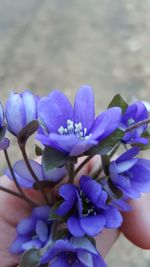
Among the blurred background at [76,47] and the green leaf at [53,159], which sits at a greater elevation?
the blurred background at [76,47]

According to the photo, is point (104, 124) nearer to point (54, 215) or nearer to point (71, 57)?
point (54, 215)

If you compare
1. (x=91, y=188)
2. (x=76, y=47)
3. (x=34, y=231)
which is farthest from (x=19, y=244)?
(x=76, y=47)

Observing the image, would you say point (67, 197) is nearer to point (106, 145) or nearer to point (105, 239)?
point (106, 145)

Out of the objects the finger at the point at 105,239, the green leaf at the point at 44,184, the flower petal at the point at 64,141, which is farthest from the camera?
the finger at the point at 105,239

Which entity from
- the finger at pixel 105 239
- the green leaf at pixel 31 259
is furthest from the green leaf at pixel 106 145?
the finger at pixel 105 239

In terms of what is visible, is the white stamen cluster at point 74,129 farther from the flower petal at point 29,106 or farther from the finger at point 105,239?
the finger at point 105,239

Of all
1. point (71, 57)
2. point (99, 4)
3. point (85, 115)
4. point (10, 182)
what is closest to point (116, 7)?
point (99, 4)
